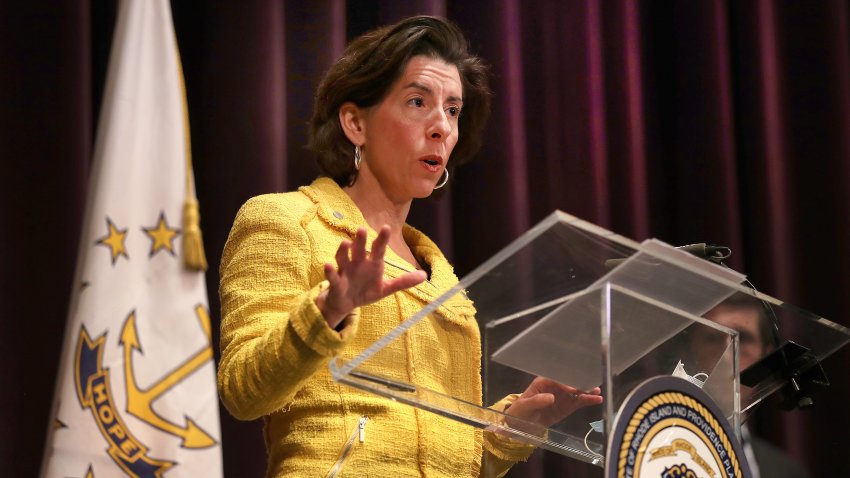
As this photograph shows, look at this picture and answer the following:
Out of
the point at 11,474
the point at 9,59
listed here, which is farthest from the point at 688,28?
the point at 11,474

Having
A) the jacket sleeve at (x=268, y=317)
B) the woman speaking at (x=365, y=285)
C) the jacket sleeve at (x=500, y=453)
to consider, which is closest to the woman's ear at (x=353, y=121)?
the woman speaking at (x=365, y=285)

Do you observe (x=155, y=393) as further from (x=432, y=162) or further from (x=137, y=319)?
(x=432, y=162)

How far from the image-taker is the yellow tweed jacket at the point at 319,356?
4.93 feet

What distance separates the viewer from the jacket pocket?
5.29 feet

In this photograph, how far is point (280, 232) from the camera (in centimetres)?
174

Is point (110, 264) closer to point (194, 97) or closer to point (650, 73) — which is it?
point (194, 97)

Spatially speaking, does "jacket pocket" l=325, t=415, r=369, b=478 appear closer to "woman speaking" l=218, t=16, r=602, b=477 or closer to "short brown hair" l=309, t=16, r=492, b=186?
"woman speaking" l=218, t=16, r=602, b=477

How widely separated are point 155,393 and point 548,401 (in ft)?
1.65

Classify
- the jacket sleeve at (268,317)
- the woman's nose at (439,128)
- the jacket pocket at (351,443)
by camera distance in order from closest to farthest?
the jacket sleeve at (268,317) < the jacket pocket at (351,443) < the woman's nose at (439,128)

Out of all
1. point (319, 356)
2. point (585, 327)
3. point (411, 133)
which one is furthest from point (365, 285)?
point (411, 133)

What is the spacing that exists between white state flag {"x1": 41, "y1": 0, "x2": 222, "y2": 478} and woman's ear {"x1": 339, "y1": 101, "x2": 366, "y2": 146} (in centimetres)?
72

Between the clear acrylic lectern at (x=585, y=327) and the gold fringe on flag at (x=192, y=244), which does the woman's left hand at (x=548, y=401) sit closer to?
the clear acrylic lectern at (x=585, y=327)

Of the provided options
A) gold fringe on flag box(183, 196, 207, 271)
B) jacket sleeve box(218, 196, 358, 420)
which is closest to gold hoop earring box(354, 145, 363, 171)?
jacket sleeve box(218, 196, 358, 420)

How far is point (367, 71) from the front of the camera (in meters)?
2.05
